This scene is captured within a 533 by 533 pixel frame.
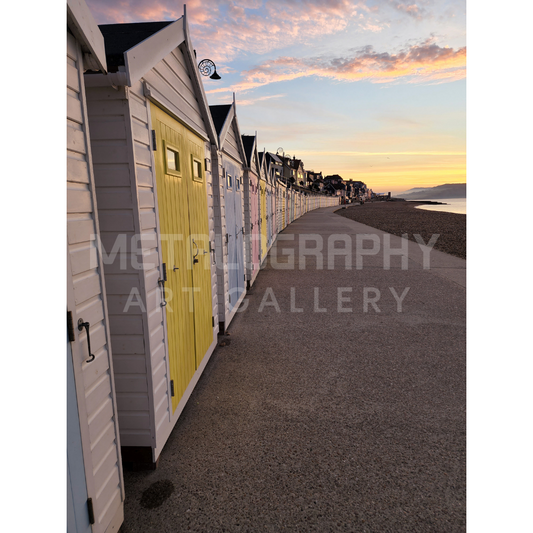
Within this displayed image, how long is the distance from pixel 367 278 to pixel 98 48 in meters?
9.54

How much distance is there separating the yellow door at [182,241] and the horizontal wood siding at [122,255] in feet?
1.70

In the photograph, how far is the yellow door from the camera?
366cm

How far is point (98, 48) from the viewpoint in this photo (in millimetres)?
2305

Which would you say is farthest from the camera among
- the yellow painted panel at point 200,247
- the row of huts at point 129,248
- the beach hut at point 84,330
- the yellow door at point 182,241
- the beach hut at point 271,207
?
the beach hut at point 271,207

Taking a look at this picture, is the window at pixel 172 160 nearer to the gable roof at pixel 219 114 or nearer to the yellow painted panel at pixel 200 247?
the yellow painted panel at pixel 200 247

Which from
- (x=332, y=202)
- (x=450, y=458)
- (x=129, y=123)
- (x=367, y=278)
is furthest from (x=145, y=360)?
(x=332, y=202)

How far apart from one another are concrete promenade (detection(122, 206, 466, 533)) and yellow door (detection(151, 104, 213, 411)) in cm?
62

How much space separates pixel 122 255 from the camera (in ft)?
10.0

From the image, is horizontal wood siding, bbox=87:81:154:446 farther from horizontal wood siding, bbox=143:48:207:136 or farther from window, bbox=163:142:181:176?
window, bbox=163:142:181:176

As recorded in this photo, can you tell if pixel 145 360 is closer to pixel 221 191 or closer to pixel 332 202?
pixel 221 191

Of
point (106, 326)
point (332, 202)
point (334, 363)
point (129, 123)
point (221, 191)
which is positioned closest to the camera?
point (106, 326)

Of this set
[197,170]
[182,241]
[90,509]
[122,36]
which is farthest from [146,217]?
[90,509]

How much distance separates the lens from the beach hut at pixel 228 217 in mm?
6417

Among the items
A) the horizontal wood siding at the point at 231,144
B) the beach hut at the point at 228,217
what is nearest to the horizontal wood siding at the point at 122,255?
the beach hut at the point at 228,217
